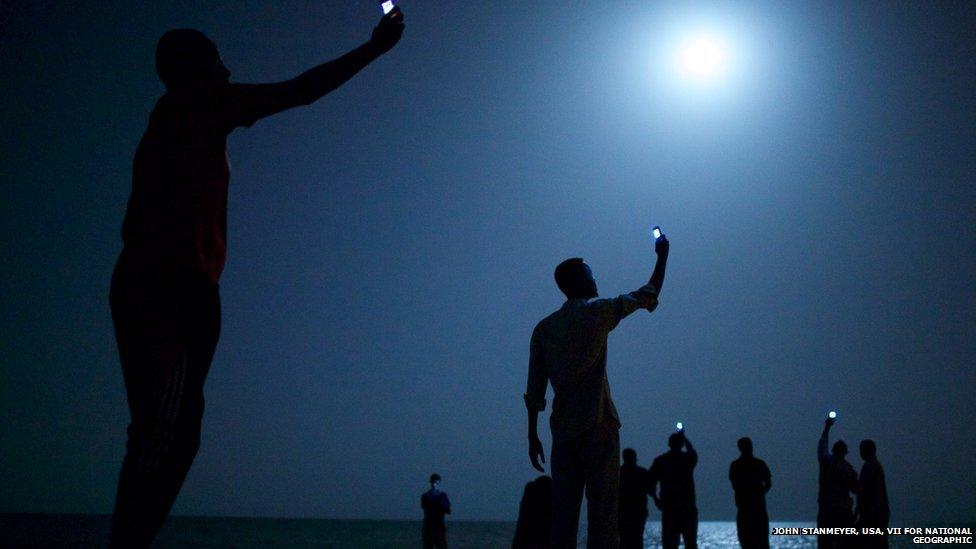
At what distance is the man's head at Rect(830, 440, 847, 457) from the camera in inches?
416

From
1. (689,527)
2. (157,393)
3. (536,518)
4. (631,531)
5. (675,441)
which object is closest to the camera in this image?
(157,393)

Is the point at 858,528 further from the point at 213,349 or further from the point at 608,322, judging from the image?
the point at 213,349

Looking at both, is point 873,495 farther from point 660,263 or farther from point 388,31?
point 388,31

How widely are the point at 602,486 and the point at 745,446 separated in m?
8.20

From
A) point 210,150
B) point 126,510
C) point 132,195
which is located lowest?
point 126,510

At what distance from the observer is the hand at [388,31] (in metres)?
2.16

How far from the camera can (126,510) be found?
159 centimetres

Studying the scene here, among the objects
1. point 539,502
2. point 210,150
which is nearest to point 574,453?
point 539,502

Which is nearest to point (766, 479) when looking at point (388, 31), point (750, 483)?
point (750, 483)

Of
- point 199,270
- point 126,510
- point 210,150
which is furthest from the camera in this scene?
point 210,150

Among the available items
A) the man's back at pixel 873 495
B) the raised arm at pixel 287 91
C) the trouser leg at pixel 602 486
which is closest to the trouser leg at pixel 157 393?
the raised arm at pixel 287 91

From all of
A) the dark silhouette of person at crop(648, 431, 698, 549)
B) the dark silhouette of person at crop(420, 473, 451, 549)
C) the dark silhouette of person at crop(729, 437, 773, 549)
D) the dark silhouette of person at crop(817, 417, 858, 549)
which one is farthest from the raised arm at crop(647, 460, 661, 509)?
the dark silhouette of person at crop(420, 473, 451, 549)

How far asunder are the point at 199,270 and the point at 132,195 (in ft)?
1.05

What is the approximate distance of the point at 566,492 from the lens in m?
3.76
